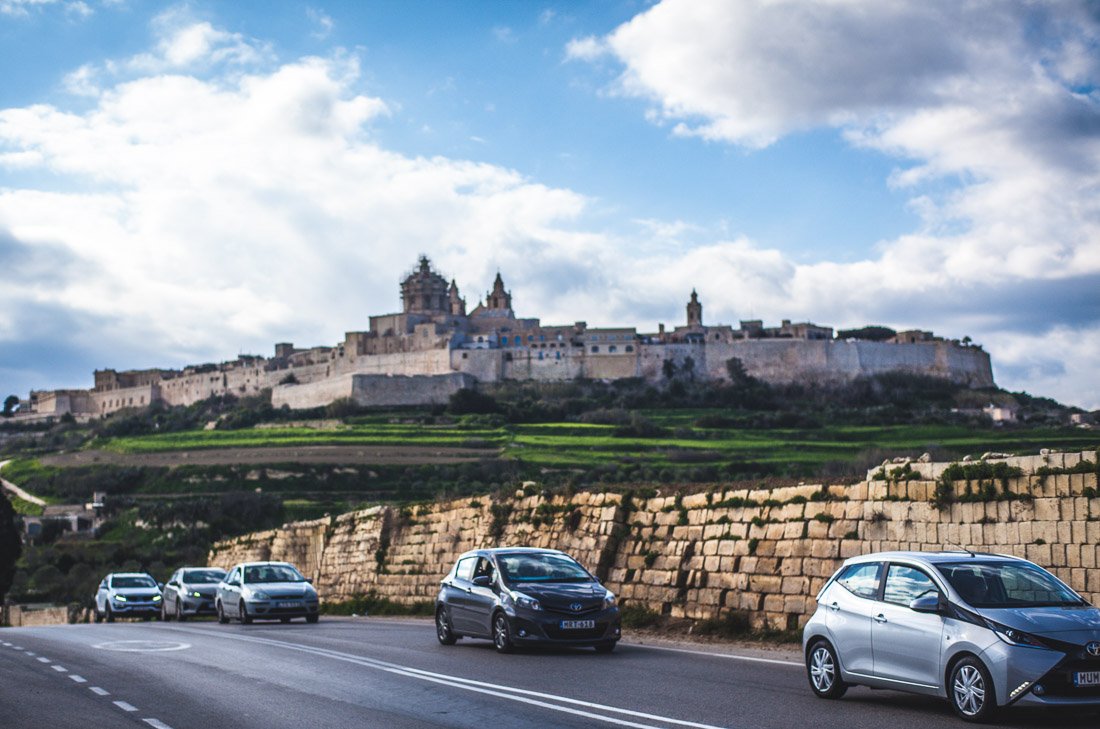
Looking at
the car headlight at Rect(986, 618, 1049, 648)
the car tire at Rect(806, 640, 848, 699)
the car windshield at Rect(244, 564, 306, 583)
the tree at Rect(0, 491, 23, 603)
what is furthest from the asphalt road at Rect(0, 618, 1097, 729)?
the tree at Rect(0, 491, 23, 603)

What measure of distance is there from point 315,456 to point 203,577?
60.2 metres

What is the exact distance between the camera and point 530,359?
13825cm

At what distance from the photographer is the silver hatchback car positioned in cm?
905

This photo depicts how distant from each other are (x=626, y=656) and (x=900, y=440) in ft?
220

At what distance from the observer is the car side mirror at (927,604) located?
9844 mm

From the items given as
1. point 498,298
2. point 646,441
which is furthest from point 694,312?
point 646,441

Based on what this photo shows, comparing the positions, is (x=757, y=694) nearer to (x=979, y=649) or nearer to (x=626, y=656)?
(x=979, y=649)

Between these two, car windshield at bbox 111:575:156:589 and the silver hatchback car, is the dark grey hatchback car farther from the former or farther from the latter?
car windshield at bbox 111:575:156:589

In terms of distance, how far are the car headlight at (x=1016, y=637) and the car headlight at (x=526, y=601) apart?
7.21 meters

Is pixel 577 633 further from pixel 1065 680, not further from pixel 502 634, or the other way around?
pixel 1065 680

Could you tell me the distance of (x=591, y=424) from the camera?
104062 millimetres

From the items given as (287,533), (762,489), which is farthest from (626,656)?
(287,533)

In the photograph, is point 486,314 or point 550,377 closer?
point 550,377

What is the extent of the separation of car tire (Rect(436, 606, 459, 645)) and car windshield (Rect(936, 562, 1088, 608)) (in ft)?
28.9
